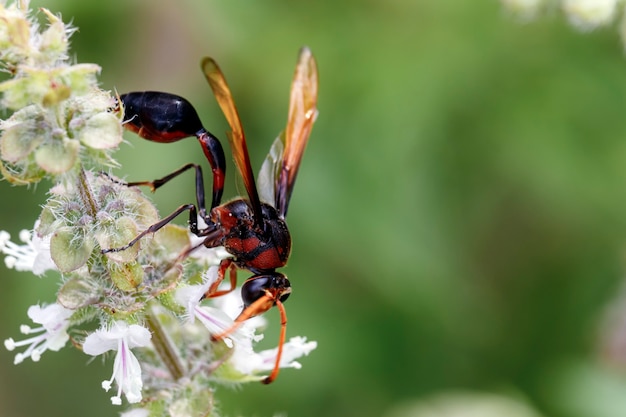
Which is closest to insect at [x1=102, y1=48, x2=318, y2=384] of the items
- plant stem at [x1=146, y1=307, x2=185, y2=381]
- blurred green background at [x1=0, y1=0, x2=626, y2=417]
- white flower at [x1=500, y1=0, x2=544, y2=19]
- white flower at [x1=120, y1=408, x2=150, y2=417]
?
plant stem at [x1=146, y1=307, x2=185, y2=381]

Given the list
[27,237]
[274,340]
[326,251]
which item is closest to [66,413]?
[274,340]

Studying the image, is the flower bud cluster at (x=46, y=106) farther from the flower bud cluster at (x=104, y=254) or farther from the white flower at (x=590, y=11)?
the white flower at (x=590, y=11)

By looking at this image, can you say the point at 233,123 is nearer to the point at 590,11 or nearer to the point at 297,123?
the point at 297,123

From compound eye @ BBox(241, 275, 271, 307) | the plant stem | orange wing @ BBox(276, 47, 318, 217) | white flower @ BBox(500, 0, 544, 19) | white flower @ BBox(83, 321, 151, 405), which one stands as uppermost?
white flower @ BBox(500, 0, 544, 19)

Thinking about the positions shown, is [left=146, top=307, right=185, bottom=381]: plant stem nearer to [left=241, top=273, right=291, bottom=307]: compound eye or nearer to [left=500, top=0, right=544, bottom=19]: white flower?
[left=241, top=273, right=291, bottom=307]: compound eye

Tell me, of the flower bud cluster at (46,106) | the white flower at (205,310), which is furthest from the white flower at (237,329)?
the flower bud cluster at (46,106)

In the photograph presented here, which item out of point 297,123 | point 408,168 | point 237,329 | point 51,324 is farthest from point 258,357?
point 408,168
